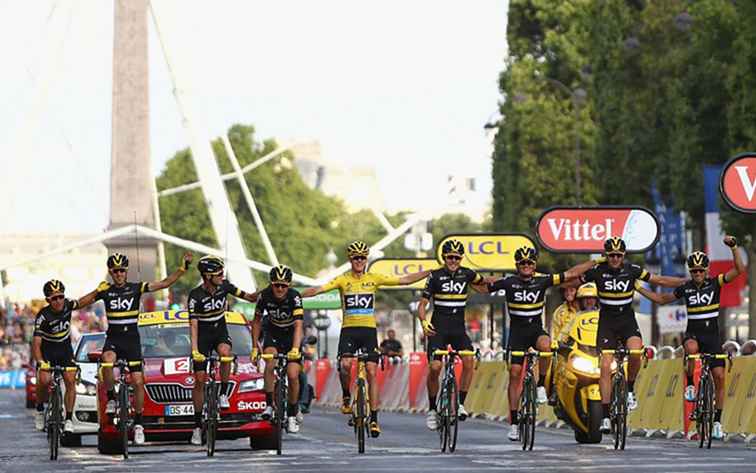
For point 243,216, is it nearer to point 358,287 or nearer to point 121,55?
point 121,55

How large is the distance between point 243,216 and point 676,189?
277 feet

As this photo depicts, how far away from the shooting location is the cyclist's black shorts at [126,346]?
2305 cm

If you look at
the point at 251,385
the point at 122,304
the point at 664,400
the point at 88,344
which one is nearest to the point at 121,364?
the point at 122,304

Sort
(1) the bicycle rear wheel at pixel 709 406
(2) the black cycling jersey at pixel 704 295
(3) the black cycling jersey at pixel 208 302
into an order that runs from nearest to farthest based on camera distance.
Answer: (3) the black cycling jersey at pixel 208 302 → (1) the bicycle rear wheel at pixel 709 406 → (2) the black cycling jersey at pixel 704 295

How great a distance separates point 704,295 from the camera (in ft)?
77.0

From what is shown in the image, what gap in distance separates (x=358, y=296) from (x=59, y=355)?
3.16 metres

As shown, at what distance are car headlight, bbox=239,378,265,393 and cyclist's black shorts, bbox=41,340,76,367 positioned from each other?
5.93 ft

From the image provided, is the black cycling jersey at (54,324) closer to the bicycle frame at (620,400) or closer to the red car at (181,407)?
the red car at (181,407)

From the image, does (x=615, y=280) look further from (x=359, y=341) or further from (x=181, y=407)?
(x=181, y=407)

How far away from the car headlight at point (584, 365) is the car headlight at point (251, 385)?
143 inches

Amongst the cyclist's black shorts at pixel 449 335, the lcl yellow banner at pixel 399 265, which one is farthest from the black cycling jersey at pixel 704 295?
the lcl yellow banner at pixel 399 265

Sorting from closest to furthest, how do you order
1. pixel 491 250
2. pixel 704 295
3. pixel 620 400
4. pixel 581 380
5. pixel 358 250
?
pixel 358 250 < pixel 620 400 < pixel 704 295 < pixel 581 380 < pixel 491 250

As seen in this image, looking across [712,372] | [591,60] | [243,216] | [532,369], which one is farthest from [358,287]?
[243,216]

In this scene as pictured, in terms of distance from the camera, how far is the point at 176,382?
80.2ft
